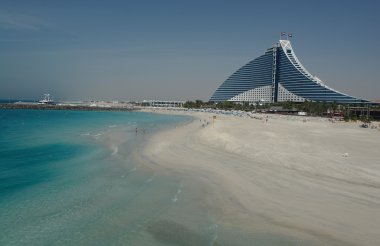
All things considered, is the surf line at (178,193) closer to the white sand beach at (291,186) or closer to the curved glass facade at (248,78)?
the white sand beach at (291,186)

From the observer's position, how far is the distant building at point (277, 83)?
127062 millimetres

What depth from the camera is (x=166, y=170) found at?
63.7ft

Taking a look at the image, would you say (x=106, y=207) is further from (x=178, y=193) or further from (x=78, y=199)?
(x=178, y=193)

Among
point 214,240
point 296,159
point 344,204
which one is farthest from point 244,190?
point 296,159

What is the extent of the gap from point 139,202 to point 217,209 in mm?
3199

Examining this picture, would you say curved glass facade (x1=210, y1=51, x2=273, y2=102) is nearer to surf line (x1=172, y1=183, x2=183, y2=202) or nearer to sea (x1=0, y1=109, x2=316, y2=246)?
sea (x1=0, y1=109, x2=316, y2=246)

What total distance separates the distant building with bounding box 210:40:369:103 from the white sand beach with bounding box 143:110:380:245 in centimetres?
10189

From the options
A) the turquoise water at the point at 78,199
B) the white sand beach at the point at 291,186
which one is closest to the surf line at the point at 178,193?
the turquoise water at the point at 78,199

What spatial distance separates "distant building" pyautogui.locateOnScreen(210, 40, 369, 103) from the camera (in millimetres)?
127062

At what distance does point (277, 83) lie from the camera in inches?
5812

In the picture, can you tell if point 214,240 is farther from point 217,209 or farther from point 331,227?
point 331,227

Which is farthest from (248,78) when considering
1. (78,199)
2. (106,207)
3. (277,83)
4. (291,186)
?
(106,207)

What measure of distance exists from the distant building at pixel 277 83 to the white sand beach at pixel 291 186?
334ft

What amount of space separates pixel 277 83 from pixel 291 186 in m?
138
